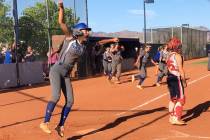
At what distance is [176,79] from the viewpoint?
31.6 ft

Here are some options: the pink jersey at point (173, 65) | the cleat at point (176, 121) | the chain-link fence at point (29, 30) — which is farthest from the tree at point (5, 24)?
the cleat at point (176, 121)

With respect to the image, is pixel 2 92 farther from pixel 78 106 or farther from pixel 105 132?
pixel 105 132

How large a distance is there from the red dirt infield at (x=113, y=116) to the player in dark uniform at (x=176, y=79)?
0.27 m

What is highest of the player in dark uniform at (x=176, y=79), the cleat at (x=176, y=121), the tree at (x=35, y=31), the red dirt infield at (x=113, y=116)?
the tree at (x=35, y=31)

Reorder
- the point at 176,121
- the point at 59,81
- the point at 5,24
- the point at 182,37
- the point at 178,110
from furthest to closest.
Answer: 1. the point at 182,37
2. the point at 5,24
3. the point at 178,110
4. the point at 176,121
5. the point at 59,81

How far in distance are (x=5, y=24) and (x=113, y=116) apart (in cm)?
1167

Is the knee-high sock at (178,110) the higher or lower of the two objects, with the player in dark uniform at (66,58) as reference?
lower

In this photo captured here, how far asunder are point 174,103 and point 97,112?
234 cm

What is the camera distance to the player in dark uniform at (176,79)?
31.1ft

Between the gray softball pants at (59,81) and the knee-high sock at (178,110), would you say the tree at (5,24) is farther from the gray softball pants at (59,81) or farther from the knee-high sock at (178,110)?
the gray softball pants at (59,81)

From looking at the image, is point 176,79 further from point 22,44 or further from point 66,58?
point 22,44

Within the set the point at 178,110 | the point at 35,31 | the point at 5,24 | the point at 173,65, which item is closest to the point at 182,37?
the point at 35,31

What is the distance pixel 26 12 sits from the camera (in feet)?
75.9

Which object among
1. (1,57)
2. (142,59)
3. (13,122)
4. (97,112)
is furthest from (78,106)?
(1,57)
